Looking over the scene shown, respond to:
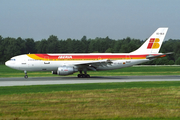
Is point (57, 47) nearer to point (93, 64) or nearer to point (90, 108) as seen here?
point (93, 64)

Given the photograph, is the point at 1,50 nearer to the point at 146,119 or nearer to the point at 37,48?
the point at 37,48

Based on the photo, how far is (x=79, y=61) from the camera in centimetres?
3684

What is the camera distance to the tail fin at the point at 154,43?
38.6 m

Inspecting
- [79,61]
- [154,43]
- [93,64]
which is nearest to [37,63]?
[79,61]

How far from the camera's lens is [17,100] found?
16.0 m

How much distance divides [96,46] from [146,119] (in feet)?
428

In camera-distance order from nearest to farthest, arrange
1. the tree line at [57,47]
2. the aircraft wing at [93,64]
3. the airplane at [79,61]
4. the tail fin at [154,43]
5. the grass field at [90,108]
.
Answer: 1. the grass field at [90,108]
2. the aircraft wing at [93,64]
3. the airplane at [79,61]
4. the tail fin at [154,43]
5. the tree line at [57,47]

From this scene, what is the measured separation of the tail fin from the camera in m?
38.6

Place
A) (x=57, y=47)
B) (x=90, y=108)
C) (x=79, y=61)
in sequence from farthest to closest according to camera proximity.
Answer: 1. (x=57, y=47)
2. (x=79, y=61)
3. (x=90, y=108)

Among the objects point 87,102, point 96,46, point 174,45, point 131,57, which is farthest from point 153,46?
point 96,46

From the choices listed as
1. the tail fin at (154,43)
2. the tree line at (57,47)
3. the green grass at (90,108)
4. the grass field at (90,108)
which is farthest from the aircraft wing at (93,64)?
the tree line at (57,47)

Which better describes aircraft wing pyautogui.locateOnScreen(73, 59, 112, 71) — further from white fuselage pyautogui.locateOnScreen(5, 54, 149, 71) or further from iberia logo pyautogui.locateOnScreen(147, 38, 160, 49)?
iberia logo pyautogui.locateOnScreen(147, 38, 160, 49)

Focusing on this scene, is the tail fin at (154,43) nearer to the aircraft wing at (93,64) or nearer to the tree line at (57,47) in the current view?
the aircraft wing at (93,64)

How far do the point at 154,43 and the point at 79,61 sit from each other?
37.1ft
